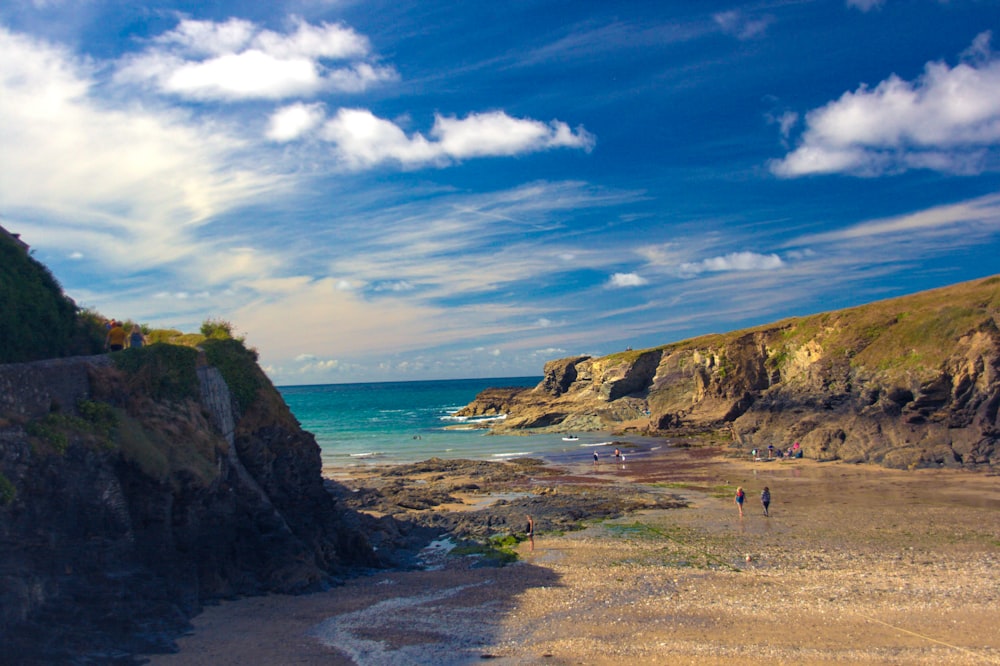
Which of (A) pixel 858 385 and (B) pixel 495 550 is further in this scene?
(A) pixel 858 385

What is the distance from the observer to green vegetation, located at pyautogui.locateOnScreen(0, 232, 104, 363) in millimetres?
15375

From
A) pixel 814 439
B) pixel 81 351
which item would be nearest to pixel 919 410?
pixel 814 439

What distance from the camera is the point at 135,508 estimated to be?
14.5 metres

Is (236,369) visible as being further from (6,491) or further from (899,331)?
A: (899,331)

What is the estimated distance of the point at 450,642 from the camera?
1413 cm

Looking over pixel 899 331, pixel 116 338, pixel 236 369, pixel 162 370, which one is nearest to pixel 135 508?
pixel 162 370

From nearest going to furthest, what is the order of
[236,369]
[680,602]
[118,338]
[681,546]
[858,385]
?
1. [680,602]
2. [118,338]
3. [236,369]
4. [681,546]
5. [858,385]

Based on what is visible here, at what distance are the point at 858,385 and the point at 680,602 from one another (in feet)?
116

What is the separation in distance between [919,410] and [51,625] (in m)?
43.7

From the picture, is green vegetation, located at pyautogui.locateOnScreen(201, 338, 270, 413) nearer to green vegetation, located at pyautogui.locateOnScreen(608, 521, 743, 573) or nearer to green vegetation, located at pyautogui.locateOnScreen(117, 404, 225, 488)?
green vegetation, located at pyautogui.locateOnScreen(117, 404, 225, 488)

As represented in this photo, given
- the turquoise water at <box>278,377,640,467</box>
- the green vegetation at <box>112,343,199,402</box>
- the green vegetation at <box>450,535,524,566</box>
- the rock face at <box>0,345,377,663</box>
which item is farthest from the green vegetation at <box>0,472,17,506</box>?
the turquoise water at <box>278,377,640,467</box>

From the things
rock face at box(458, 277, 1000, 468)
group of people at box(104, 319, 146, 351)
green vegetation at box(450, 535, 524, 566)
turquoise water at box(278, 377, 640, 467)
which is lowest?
turquoise water at box(278, 377, 640, 467)

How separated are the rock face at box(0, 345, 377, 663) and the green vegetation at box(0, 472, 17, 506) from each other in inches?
1.0

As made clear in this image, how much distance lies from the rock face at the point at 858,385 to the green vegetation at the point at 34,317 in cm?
3957
